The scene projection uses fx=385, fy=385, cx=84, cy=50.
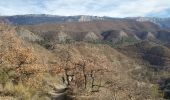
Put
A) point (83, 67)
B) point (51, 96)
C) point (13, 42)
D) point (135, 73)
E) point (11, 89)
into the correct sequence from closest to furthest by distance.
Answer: point (11, 89) < point (51, 96) < point (13, 42) < point (83, 67) < point (135, 73)

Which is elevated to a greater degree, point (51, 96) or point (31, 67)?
point (31, 67)

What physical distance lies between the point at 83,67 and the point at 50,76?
633 cm

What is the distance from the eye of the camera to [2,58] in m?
30.2

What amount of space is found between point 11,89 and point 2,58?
13.1 feet

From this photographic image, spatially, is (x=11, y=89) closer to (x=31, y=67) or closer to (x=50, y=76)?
(x=31, y=67)

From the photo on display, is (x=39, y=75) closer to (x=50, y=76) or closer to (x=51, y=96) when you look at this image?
(x=51, y=96)

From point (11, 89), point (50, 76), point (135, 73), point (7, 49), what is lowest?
point (135, 73)

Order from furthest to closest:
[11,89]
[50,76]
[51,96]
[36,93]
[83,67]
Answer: [50,76]
[83,67]
[51,96]
[36,93]
[11,89]

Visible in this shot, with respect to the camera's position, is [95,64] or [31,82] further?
[95,64]

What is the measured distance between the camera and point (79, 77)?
41562mm

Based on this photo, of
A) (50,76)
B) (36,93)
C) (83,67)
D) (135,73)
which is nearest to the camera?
(36,93)

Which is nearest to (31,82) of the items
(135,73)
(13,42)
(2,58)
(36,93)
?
(36,93)

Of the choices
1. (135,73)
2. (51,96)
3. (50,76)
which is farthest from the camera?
(135,73)

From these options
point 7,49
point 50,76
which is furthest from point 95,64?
point 7,49
